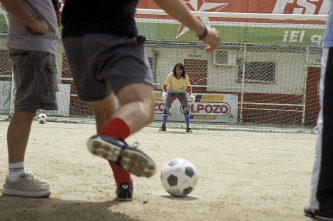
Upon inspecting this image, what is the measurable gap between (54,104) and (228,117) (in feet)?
42.5

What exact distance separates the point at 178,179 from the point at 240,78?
13.2m

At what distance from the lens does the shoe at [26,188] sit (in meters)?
2.63

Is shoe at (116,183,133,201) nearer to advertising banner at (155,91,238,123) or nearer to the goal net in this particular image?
the goal net

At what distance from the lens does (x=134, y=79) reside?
189cm

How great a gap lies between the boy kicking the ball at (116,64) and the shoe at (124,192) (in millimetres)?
528

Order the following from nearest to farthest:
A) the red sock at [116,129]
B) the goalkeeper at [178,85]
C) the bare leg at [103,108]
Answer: the red sock at [116,129], the bare leg at [103,108], the goalkeeper at [178,85]

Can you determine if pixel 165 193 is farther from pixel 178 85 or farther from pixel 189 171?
pixel 178 85

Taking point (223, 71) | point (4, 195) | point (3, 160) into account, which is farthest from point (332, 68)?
point (223, 71)

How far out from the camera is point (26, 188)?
2646 millimetres

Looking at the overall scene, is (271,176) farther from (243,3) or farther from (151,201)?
(243,3)

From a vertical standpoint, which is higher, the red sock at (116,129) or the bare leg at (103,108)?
the red sock at (116,129)

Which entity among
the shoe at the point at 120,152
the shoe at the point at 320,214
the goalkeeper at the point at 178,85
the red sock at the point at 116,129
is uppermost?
the red sock at the point at 116,129

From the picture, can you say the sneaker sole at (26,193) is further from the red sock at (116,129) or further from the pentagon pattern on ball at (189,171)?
the red sock at (116,129)

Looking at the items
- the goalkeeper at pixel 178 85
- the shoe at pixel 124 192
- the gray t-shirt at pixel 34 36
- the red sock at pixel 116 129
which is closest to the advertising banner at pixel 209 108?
the goalkeeper at pixel 178 85
